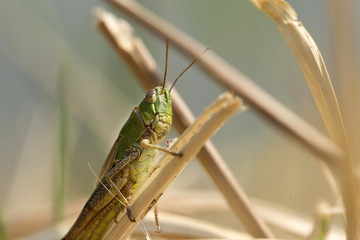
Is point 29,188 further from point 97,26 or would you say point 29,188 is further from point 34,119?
point 97,26

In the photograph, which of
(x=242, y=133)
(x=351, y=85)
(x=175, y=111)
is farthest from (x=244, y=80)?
(x=242, y=133)

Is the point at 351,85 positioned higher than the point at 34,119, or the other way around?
the point at 34,119

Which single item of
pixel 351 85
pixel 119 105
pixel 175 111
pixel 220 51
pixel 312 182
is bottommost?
pixel 351 85

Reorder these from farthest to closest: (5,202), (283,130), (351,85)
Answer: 1. (5,202)
2. (283,130)
3. (351,85)

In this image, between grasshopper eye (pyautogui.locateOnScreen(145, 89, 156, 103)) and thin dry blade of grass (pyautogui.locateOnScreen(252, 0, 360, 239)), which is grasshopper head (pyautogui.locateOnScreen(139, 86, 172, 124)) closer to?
grasshopper eye (pyautogui.locateOnScreen(145, 89, 156, 103))

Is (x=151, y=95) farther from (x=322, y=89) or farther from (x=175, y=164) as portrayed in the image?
(x=322, y=89)

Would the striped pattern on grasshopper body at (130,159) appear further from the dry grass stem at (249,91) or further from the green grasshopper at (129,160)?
the dry grass stem at (249,91)
